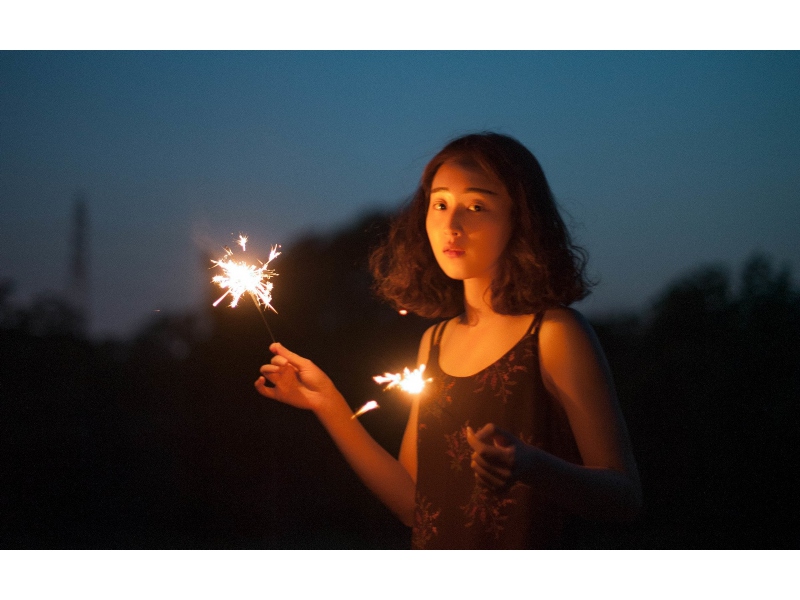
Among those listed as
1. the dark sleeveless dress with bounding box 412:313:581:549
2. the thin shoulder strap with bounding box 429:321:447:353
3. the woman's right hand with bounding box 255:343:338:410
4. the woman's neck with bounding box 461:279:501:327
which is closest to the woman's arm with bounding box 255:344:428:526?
the woman's right hand with bounding box 255:343:338:410

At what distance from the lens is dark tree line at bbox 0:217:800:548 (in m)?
2.35

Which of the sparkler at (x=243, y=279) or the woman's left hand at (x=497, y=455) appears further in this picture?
the sparkler at (x=243, y=279)

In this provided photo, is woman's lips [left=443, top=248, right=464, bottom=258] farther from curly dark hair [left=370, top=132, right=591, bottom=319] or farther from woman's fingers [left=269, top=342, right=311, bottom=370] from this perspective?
woman's fingers [left=269, top=342, right=311, bottom=370]

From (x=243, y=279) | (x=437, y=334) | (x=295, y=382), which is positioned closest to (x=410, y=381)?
(x=437, y=334)

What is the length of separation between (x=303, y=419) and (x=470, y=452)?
2.62 ft

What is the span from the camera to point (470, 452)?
1901 millimetres

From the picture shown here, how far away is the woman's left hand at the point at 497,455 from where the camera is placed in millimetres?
1533

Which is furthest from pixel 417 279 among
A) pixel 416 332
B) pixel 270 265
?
pixel 270 265

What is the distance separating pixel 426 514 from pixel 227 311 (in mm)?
994

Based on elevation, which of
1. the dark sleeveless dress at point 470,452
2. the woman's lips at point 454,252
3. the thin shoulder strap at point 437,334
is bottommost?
the dark sleeveless dress at point 470,452

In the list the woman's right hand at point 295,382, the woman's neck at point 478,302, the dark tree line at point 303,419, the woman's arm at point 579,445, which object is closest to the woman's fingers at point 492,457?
the woman's arm at point 579,445

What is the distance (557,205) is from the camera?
2.02 metres

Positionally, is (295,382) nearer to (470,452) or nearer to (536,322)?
(470,452)

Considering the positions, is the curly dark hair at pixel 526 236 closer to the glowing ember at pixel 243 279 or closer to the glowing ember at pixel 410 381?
the glowing ember at pixel 410 381
